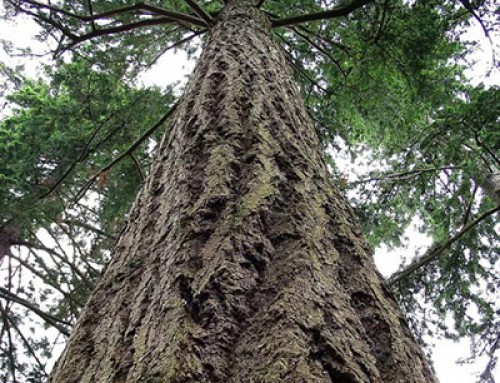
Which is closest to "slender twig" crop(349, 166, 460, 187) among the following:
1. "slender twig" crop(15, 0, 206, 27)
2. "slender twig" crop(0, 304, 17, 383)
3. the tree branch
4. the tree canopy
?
the tree canopy

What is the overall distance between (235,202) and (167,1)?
6226mm

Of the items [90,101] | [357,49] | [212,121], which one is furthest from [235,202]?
[90,101]

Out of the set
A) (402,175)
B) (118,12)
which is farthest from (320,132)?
(118,12)

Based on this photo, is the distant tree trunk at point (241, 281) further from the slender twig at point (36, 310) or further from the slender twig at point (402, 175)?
the slender twig at point (402, 175)

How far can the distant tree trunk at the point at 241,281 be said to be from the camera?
108 centimetres

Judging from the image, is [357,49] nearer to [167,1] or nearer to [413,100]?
[413,100]

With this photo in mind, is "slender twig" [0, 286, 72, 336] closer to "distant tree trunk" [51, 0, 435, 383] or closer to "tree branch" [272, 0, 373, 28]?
"distant tree trunk" [51, 0, 435, 383]

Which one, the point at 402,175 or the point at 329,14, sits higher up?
the point at 402,175

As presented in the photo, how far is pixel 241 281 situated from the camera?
1265 mm

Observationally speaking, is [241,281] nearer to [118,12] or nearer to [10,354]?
[118,12]

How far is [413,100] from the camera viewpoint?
586 centimetres

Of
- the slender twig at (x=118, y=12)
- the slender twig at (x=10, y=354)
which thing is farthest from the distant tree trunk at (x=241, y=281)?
the slender twig at (x=10, y=354)

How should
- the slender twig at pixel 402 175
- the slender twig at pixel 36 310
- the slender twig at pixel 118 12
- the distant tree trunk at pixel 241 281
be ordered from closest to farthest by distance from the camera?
1. the distant tree trunk at pixel 241 281
2. the slender twig at pixel 118 12
3. the slender twig at pixel 36 310
4. the slender twig at pixel 402 175

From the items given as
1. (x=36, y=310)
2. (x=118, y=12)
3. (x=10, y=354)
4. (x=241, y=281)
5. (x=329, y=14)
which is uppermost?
(x=118, y=12)
